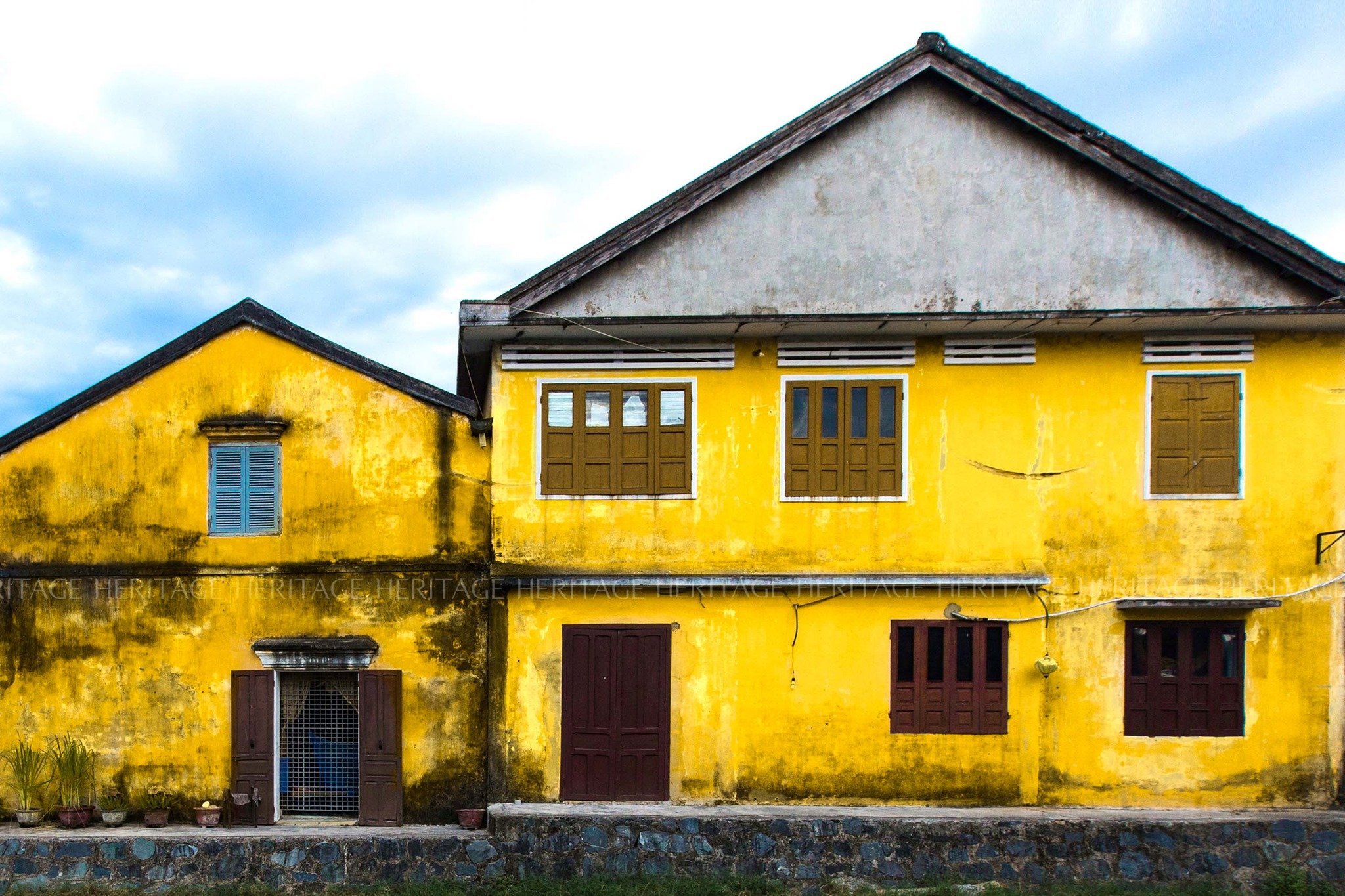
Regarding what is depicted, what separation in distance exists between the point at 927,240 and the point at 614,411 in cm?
408

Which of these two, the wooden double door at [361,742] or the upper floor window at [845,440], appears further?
the wooden double door at [361,742]

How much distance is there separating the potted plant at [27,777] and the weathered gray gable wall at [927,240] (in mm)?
8254

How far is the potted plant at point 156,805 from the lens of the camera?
32.2 feet

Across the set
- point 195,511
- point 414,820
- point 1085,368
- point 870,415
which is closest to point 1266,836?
point 1085,368

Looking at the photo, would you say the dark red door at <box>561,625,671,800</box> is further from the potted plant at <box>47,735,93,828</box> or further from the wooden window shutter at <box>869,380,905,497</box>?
the potted plant at <box>47,735,93,828</box>

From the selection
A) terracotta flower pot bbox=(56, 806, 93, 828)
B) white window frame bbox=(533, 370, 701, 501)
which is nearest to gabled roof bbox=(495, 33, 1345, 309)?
white window frame bbox=(533, 370, 701, 501)

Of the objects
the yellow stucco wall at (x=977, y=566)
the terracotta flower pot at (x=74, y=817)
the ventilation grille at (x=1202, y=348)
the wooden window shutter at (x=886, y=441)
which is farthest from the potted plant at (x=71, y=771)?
the ventilation grille at (x=1202, y=348)

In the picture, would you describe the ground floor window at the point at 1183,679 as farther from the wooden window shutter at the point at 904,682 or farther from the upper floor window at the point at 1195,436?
the wooden window shutter at the point at 904,682

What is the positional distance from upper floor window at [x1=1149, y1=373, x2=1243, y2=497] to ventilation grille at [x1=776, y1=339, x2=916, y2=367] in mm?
2906

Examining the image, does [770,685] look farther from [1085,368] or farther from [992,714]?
[1085,368]

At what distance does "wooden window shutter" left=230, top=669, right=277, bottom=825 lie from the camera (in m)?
10.0

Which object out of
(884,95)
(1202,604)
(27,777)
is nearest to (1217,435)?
(1202,604)

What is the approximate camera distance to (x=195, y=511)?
1027 centimetres

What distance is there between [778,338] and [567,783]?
227 inches
